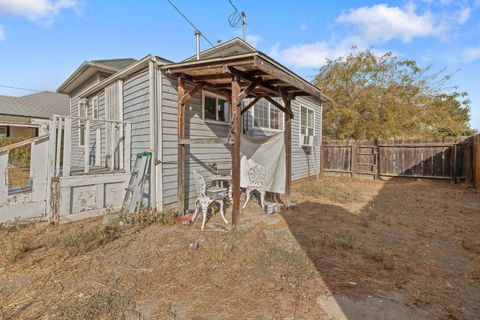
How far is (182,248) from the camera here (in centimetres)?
338

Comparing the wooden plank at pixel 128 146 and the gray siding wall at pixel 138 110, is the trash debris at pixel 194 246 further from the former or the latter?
the wooden plank at pixel 128 146

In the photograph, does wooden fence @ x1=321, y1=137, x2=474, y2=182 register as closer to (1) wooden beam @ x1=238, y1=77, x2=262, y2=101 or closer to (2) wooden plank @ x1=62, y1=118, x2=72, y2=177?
(1) wooden beam @ x1=238, y1=77, x2=262, y2=101

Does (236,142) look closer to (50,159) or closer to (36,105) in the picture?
(50,159)

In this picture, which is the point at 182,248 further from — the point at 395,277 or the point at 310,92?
the point at 310,92

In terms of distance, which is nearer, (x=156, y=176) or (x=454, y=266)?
(x=454, y=266)

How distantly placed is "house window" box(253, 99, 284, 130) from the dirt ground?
359cm

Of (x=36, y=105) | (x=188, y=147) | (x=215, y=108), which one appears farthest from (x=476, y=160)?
(x=36, y=105)

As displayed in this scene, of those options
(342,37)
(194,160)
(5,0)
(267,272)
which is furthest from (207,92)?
(342,37)

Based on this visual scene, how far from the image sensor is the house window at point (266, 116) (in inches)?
297

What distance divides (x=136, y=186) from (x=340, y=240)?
142 inches

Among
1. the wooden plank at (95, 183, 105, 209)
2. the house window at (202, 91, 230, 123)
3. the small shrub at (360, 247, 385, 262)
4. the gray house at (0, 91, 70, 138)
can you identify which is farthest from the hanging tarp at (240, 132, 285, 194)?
the gray house at (0, 91, 70, 138)

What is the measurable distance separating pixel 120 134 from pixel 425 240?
5.84 m

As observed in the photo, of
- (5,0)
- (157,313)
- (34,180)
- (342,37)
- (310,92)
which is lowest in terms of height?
(157,313)

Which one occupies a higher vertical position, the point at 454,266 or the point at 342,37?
the point at 342,37
